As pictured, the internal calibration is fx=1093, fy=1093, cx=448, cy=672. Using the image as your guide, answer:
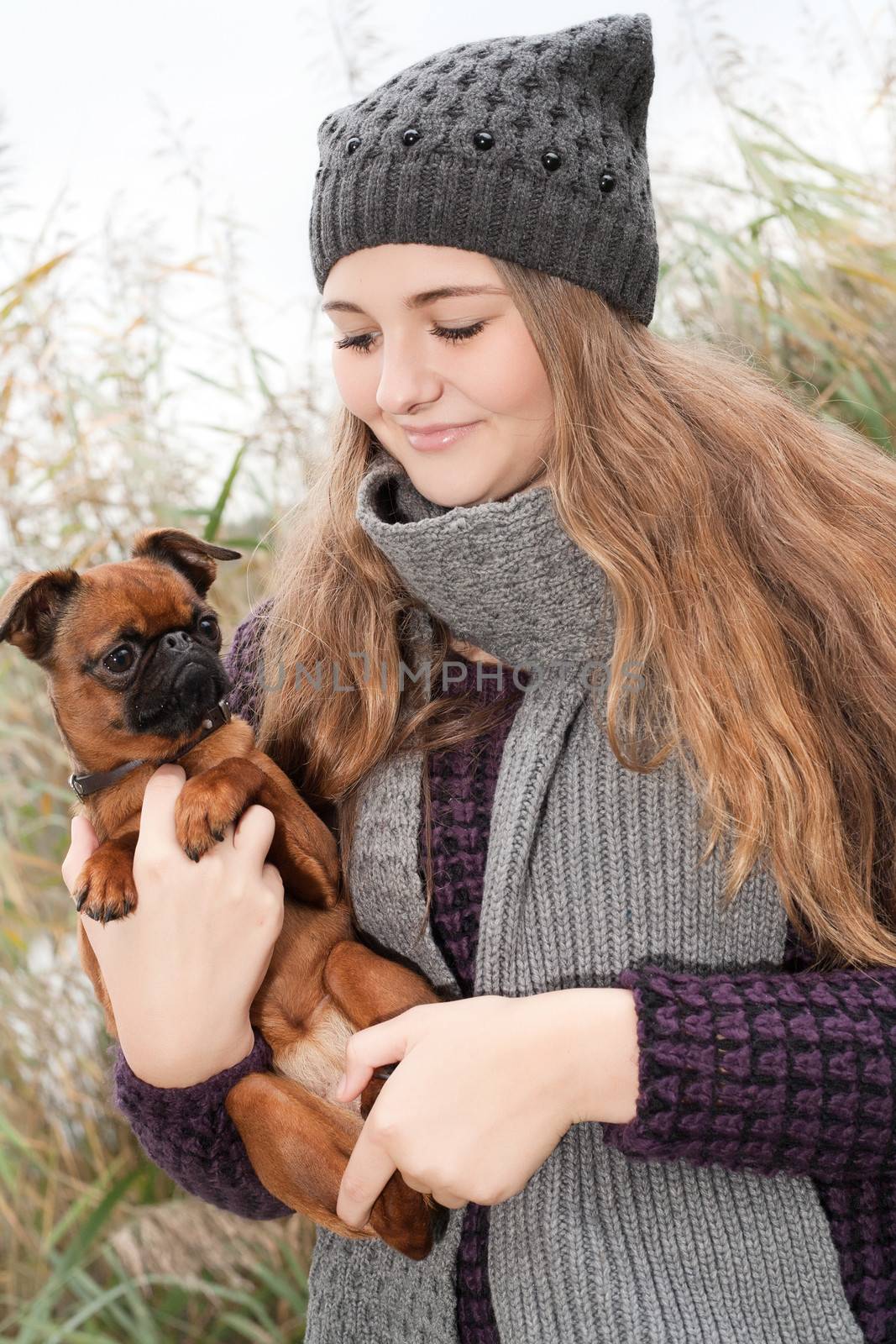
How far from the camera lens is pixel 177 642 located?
171 cm

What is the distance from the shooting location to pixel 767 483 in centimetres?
161

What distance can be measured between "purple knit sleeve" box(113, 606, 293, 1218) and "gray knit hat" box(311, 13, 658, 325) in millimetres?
1173

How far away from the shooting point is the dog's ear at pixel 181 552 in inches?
76.4

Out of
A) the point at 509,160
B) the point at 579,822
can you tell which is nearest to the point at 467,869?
A: the point at 579,822

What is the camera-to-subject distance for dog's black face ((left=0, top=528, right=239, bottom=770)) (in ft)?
5.51

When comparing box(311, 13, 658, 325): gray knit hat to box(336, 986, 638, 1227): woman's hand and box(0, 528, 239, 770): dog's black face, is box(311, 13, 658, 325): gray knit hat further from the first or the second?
box(336, 986, 638, 1227): woman's hand

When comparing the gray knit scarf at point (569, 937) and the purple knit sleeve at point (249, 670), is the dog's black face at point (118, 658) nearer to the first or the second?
the purple knit sleeve at point (249, 670)

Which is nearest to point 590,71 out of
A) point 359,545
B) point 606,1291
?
point 359,545

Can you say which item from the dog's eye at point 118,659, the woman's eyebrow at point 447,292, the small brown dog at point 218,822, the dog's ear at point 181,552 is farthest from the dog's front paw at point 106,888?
the woman's eyebrow at point 447,292

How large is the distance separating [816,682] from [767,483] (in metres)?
0.30

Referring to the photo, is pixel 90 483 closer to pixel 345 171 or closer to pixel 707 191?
pixel 345 171

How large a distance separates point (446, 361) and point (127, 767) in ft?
2.65

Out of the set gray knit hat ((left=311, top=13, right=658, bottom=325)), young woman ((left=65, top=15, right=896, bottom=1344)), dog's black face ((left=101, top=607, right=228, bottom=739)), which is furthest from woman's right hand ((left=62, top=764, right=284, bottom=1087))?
gray knit hat ((left=311, top=13, right=658, bottom=325))

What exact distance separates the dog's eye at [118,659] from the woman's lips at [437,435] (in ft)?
1.87
